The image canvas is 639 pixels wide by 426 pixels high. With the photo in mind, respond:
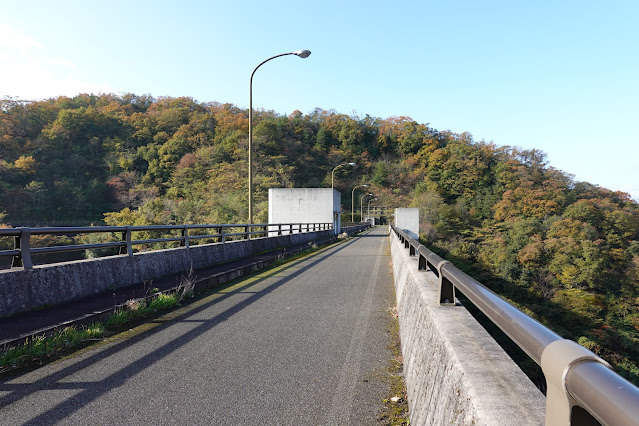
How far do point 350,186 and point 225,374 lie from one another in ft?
446

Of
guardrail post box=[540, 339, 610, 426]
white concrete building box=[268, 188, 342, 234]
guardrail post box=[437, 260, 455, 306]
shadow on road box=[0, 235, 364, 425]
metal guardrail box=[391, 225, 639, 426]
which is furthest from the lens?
white concrete building box=[268, 188, 342, 234]

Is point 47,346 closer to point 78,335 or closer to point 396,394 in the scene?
point 78,335

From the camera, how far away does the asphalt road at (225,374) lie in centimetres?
350

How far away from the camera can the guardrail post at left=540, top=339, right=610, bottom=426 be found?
46.8 inches

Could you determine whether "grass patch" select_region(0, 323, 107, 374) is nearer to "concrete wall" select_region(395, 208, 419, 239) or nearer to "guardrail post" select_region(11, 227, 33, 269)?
"guardrail post" select_region(11, 227, 33, 269)

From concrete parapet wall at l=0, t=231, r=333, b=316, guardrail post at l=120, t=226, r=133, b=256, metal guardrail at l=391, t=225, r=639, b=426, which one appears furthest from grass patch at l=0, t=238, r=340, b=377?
metal guardrail at l=391, t=225, r=639, b=426

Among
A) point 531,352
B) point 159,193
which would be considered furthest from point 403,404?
point 159,193

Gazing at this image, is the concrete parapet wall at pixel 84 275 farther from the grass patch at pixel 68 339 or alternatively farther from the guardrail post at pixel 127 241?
the grass patch at pixel 68 339

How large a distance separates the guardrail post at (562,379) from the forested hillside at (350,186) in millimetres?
33675

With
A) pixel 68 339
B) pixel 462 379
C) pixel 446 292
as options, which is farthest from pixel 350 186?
pixel 462 379

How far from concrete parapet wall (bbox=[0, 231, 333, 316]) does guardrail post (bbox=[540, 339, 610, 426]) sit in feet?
22.6

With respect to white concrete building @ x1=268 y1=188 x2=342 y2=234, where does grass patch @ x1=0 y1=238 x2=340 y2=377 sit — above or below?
below

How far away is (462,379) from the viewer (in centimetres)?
213

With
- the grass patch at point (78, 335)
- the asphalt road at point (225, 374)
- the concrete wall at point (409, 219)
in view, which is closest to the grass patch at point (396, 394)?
the asphalt road at point (225, 374)
